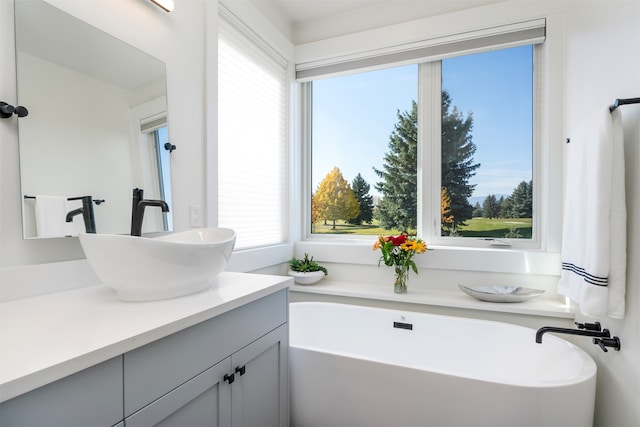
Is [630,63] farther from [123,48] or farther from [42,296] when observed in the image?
[42,296]

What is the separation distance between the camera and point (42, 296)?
101 cm

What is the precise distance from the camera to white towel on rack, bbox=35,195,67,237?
1.03m

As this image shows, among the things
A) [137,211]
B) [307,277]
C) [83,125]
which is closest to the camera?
[83,125]

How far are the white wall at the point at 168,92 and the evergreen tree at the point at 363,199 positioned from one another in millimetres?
1306

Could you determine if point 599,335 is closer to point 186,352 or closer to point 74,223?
point 186,352

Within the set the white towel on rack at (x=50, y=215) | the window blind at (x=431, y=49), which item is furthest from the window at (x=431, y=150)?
the white towel on rack at (x=50, y=215)

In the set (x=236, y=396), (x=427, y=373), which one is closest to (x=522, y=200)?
(x=427, y=373)

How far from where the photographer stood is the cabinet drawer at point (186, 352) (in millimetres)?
702

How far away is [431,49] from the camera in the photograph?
2.31 metres

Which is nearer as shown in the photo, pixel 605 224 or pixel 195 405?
pixel 195 405

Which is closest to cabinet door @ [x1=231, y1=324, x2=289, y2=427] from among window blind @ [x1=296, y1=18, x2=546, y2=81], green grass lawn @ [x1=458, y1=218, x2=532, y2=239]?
green grass lawn @ [x1=458, y1=218, x2=532, y2=239]

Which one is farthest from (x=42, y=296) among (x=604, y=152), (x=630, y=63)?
(x=630, y=63)

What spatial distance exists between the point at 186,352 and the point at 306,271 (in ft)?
5.38

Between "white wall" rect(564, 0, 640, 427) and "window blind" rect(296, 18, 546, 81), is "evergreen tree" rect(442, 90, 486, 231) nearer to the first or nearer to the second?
"window blind" rect(296, 18, 546, 81)
